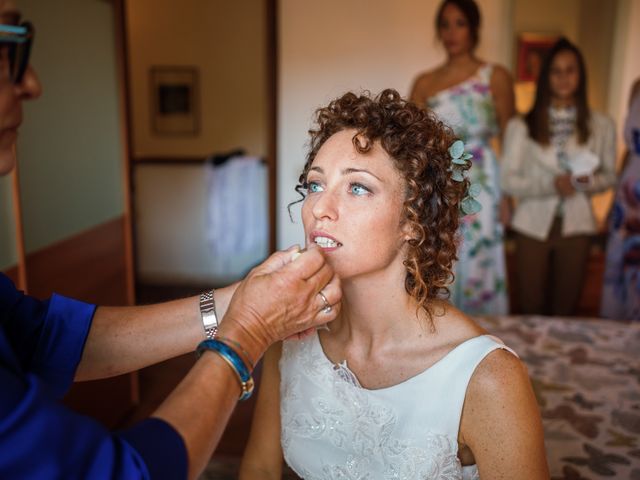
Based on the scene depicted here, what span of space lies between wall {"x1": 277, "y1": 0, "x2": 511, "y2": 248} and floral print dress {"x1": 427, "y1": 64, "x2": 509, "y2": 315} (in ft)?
1.95

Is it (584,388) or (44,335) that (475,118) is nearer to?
A: (584,388)

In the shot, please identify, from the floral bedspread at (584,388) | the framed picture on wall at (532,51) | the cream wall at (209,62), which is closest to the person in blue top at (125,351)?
the floral bedspread at (584,388)

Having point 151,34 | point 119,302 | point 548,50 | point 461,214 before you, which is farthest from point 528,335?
point 151,34

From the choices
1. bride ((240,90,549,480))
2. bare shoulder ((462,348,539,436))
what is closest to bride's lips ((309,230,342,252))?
bride ((240,90,549,480))

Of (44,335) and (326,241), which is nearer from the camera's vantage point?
(44,335)

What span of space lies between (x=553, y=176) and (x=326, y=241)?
2.77 m

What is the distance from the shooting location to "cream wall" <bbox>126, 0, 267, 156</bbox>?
5.77 metres

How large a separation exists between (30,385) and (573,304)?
363cm

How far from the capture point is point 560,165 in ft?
12.4

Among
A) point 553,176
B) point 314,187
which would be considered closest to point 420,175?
point 314,187

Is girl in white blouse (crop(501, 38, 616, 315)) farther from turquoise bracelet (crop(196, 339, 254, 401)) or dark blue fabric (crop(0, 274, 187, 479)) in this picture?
dark blue fabric (crop(0, 274, 187, 479))

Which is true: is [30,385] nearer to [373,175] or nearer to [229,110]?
[373,175]

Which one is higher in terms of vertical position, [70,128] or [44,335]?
[70,128]

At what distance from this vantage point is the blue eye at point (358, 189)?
1418mm
